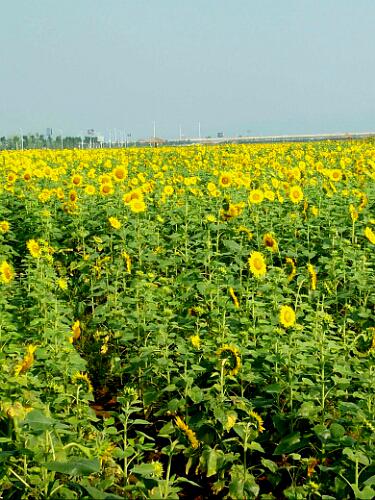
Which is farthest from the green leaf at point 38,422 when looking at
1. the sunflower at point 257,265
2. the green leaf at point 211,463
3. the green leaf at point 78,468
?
the sunflower at point 257,265

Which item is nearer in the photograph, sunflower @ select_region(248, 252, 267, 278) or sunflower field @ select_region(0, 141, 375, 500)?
sunflower field @ select_region(0, 141, 375, 500)

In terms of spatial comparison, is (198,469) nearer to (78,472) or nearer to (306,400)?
(306,400)

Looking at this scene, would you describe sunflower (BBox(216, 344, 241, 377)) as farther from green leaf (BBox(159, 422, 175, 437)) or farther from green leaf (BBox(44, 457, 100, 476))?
green leaf (BBox(44, 457, 100, 476))

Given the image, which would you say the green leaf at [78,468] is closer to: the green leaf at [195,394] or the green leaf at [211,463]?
the green leaf at [211,463]

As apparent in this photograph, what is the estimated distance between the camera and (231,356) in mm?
3197

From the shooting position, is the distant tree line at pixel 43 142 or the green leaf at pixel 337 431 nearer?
the green leaf at pixel 337 431

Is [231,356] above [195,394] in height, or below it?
above

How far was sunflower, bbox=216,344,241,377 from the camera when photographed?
3.14 meters

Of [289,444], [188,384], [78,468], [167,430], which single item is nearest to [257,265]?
[188,384]

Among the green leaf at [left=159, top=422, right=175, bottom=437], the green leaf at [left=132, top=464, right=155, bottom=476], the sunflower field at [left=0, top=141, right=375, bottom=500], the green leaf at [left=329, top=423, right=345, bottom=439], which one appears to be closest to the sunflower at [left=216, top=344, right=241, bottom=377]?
the sunflower field at [left=0, top=141, right=375, bottom=500]

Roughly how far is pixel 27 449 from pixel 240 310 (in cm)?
189

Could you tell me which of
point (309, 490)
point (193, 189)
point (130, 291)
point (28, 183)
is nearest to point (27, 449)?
point (309, 490)

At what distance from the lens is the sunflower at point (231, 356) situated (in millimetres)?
3140

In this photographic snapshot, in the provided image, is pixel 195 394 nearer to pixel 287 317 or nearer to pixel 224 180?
pixel 287 317
